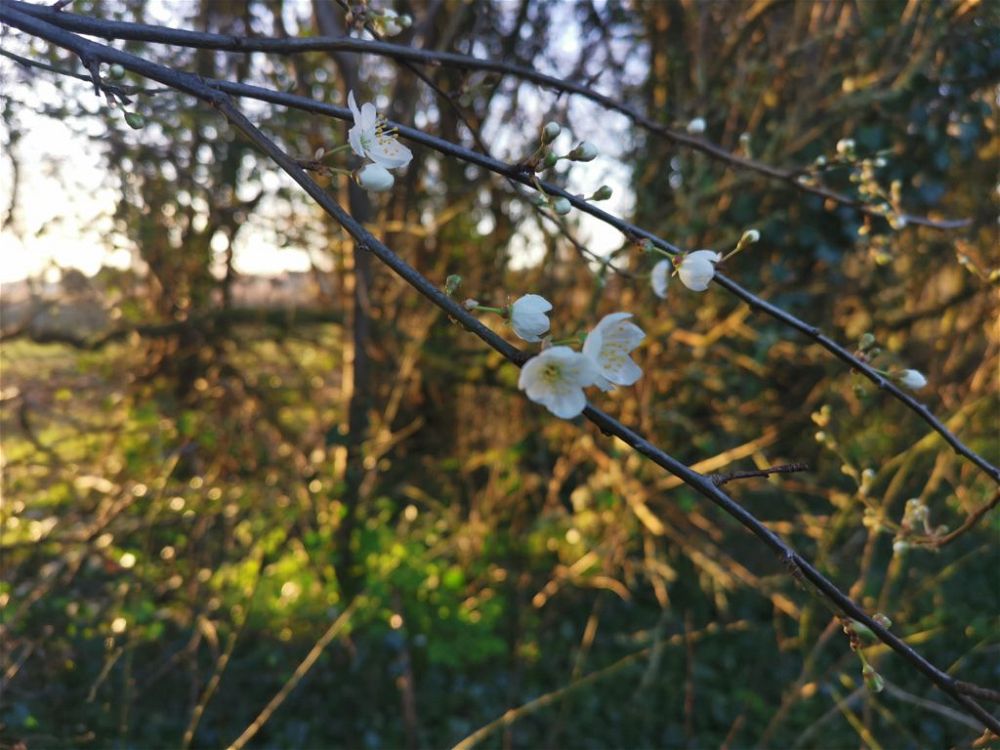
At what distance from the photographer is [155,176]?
3.94m

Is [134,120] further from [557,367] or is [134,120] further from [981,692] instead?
[981,692]

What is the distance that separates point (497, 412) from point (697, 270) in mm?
3131

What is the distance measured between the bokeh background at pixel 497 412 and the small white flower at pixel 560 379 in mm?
2189

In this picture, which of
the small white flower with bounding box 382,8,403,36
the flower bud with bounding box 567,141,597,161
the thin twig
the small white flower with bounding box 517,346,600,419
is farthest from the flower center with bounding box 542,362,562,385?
the thin twig

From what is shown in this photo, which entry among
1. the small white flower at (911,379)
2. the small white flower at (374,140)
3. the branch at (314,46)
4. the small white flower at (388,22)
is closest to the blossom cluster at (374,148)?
the small white flower at (374,140)

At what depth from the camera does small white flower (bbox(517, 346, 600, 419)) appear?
840 mm

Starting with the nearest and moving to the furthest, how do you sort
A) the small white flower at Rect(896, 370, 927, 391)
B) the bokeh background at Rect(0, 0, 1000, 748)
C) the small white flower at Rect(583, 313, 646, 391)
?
the small white flower at Rect(583, 313, 646, 391)
the small white flower at Rect(896, 370, 927, 391)
the bokeh background at Rect(0, 0, 1000, 748)

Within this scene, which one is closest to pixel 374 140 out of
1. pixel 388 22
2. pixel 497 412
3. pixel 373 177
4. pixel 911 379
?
pixel 373 177

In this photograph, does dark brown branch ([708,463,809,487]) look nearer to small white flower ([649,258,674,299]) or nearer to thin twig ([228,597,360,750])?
small white flower ([649,258,674,299])

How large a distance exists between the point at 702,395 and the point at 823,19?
1702 millimetres

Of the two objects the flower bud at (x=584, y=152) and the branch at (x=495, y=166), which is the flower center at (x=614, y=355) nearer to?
the branch at (x=495, y=166)

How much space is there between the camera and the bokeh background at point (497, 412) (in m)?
Answer: 3.19

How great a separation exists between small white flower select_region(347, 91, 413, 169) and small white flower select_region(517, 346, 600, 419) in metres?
0.35

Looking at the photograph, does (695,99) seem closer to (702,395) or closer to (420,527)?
(702,395)
